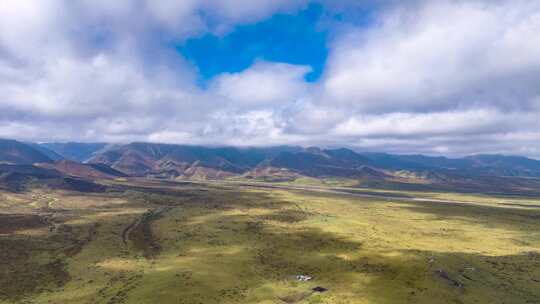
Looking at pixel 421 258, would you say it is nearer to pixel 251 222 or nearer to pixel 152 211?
pixel 251 222

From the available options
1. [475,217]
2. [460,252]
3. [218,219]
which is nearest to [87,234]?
[218,219]

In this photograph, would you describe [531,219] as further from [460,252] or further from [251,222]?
[251,222]

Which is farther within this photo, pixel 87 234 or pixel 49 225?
pixel 49 225

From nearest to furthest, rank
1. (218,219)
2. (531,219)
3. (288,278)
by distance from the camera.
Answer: (288,278)
(218,219)
(531,219)

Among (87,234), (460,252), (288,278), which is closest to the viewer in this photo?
(288,278)

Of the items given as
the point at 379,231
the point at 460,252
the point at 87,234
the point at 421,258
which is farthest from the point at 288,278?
the point at 87,234

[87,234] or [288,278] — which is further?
[87,234]
